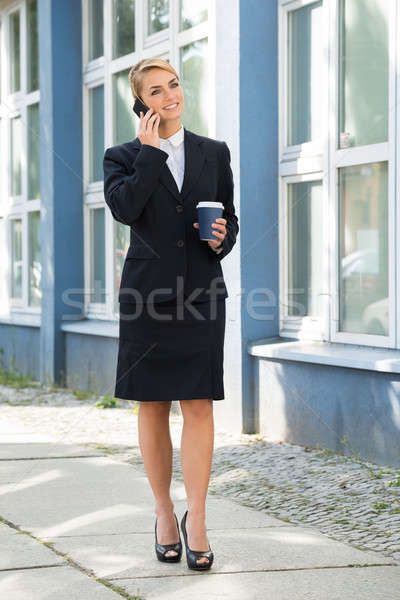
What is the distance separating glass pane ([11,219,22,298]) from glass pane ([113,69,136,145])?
279cm

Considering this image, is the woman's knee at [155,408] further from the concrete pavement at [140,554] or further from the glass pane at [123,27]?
the glass pane at [123,27]

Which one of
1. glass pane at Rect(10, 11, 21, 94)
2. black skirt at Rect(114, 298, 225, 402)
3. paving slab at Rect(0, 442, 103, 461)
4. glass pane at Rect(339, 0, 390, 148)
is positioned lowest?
paving slab at Rect(0, 442, 103, 461)

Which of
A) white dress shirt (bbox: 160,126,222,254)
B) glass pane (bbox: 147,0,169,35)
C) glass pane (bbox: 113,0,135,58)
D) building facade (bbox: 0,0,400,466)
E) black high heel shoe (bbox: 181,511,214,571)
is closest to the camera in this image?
black high heel shoe (bbox: 181,511,214,571)

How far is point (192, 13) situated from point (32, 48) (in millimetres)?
3891

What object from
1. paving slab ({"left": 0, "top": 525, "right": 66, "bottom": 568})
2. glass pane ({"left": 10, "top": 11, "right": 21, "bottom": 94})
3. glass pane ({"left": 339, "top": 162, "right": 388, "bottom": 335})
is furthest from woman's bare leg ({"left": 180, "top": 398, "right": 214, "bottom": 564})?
glass pane ({"left": 10, "top": 11, "right": 21, "bottom": 94})

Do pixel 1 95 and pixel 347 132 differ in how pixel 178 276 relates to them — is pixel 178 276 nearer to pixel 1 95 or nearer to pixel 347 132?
pixel 347 132

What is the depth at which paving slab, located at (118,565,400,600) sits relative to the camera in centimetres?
303

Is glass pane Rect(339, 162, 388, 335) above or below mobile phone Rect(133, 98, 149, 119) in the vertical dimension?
below

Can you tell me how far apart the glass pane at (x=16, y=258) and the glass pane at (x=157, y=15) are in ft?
12.2

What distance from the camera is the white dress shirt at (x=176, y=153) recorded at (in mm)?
3510

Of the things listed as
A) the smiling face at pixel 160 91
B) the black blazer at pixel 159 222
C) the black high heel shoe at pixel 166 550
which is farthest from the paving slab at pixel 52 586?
the smiling face at pixel 160 91

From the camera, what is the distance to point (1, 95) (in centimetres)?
1194

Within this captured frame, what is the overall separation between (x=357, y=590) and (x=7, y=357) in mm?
8817

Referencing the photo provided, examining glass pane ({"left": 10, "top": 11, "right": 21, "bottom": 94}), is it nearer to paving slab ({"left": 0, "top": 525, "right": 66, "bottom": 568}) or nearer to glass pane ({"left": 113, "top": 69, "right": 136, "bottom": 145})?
glass pane ({"left": 113, "top": 69, "right": 136, "bottom": 145})
